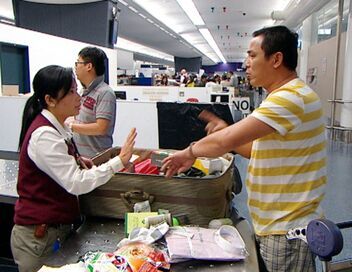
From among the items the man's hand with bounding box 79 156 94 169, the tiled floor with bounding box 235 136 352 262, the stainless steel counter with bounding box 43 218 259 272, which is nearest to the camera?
the stainless steel counter with bounding box 43 218 259 272

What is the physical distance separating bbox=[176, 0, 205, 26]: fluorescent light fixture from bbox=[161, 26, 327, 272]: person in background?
9.13 metres

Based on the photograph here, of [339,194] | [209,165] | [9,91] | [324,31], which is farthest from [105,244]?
[324,31]

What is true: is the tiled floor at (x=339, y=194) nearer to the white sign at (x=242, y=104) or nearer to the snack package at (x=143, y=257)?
the white sign at (x=242, y=104)

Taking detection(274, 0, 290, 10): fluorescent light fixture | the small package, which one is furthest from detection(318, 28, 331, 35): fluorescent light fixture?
the small package

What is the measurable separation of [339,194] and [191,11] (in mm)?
8685

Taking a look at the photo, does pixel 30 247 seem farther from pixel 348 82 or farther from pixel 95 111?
pixel 348 82

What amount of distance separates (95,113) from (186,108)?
1.15 metres

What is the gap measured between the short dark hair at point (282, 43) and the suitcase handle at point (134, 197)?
0.68m

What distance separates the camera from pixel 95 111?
2379mm

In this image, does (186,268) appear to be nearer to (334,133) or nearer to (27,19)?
(334,133)

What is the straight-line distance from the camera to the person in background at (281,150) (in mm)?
1184

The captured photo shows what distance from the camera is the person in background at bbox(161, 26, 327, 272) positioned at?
1.18 meters

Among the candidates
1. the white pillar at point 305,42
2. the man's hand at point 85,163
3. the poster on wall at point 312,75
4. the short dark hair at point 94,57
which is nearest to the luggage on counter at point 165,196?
the man's hand at point 85,163

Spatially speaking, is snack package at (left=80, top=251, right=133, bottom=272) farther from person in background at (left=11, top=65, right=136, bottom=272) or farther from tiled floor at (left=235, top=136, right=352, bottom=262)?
tiled floor at (left=235, top=136, right=352, bottom=262)
